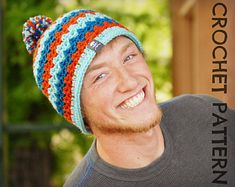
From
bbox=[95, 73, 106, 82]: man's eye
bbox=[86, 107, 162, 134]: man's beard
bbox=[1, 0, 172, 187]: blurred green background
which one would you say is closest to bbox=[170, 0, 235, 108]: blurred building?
bbox=[86, 107, 162, 134]: man's beard

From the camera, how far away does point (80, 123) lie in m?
1.45

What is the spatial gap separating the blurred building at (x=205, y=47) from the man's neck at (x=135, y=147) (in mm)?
200

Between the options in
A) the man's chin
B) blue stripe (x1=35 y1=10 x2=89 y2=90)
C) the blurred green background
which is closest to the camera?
the man's chin

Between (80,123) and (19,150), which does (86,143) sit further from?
(80,123)

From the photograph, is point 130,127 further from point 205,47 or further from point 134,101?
point 205,47

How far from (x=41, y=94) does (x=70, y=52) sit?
2.74 metres

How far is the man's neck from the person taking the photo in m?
1.38

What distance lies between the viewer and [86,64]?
1.35m

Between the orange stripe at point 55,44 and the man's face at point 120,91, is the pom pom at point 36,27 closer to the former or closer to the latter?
the orange stripe at point 55,44

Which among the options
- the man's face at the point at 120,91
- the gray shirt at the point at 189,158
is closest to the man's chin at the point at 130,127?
the man's face at the point at 120,91

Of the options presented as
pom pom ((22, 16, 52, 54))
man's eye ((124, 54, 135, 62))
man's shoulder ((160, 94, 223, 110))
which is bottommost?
man's shoulder ((160, 94, 223, 110))

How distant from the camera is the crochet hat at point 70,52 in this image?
1362 millimetres

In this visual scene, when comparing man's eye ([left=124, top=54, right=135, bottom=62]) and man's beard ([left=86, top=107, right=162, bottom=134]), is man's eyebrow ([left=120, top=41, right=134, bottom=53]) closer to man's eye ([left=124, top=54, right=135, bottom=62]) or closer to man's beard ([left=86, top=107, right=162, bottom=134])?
man's eye ([left=124, top=54, right=135, bottom=62])

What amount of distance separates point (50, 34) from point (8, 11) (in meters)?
2.69
